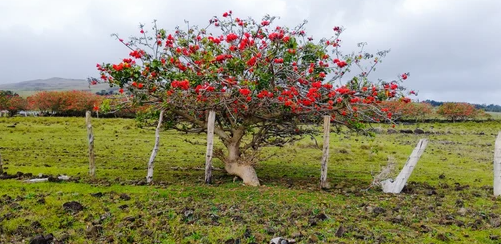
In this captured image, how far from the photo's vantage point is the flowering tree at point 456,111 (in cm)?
7244

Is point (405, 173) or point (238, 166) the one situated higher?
point (405, 173)

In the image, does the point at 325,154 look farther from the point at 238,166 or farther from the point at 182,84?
the point at 182,84

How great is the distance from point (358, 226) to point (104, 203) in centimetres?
654

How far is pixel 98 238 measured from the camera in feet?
25.7

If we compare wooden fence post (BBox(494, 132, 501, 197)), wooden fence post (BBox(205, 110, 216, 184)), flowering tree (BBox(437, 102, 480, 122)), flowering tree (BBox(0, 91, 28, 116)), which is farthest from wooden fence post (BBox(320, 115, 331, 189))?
flowering tree (BBox(437, 102, 480, 122))

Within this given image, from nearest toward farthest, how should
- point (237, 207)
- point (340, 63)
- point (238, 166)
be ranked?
point (237, 207) → point (340, 63) → point (238, 166)

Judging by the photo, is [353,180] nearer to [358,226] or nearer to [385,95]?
[385,95]

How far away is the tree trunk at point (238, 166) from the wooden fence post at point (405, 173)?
4572 mm

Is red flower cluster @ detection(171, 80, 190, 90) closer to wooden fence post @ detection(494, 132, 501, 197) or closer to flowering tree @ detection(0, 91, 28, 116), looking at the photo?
wooden fence post @ detection(494, 132, 501, 197)

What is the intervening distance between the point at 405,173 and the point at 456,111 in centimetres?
6833

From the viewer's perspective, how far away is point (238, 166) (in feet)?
47.7

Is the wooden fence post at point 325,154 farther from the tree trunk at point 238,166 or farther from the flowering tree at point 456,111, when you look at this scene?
the flowering tree at point 456,111

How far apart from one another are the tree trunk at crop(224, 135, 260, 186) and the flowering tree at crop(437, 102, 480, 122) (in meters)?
69.5

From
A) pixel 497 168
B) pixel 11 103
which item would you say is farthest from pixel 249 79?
pixel 11 103
